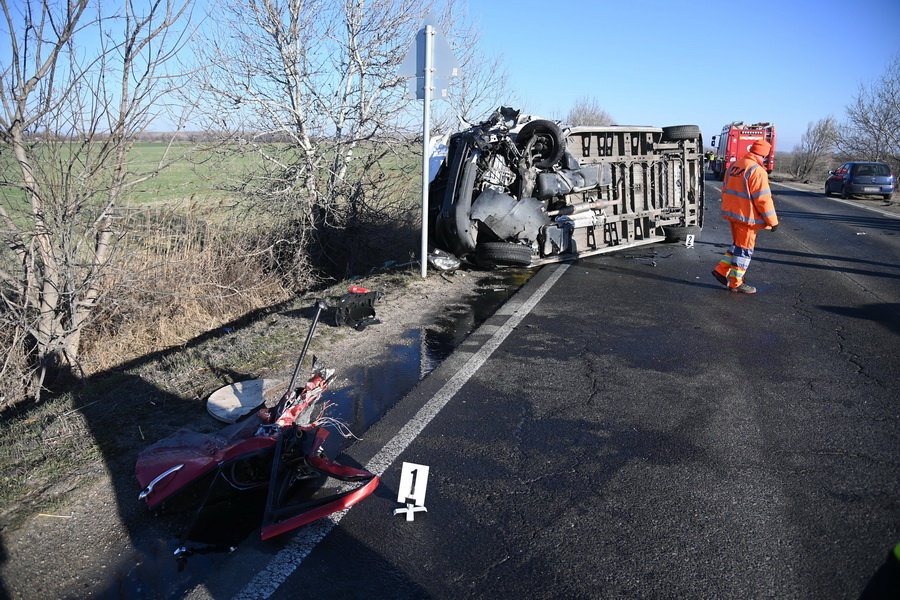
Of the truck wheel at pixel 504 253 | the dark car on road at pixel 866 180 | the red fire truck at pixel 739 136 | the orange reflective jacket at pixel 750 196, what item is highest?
the red fire truck at pixel 739 136

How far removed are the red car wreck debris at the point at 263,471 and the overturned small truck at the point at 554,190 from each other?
17.6ft

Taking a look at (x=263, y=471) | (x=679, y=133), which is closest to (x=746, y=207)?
(x=679, y=133)

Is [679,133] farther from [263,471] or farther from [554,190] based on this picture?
[263,471]

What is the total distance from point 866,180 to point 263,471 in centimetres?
2641

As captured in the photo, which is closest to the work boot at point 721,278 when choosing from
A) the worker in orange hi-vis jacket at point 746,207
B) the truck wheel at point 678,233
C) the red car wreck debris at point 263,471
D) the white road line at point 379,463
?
the worker in orange hi-vis jacket at point 746,207

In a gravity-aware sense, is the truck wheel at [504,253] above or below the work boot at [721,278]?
above

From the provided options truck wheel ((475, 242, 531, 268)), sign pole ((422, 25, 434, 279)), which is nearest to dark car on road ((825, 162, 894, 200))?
truck wheel ((475, 242, 531, 268))

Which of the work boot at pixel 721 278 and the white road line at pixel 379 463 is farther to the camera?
the work boot at pixel 721 278

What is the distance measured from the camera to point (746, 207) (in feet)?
25.1

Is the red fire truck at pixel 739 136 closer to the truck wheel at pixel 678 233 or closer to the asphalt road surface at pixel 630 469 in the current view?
the truck wheel at pixel 678 233

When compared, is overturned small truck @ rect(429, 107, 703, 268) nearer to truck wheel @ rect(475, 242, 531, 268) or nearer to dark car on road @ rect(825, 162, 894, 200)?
truck wheel @ rect(475, 242, 531, 268)

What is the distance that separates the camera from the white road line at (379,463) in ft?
8.65

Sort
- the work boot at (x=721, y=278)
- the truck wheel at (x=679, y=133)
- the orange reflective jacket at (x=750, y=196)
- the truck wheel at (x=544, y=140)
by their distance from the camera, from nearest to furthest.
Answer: the orange reflective jacket at (x=750, y=196)
the work boot at (x=721, y=278)
the truck wheel at (x=544, y=140)
the truck wheel at (x=679, y=133)

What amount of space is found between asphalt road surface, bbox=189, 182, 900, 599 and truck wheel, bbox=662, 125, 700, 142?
238 inches
